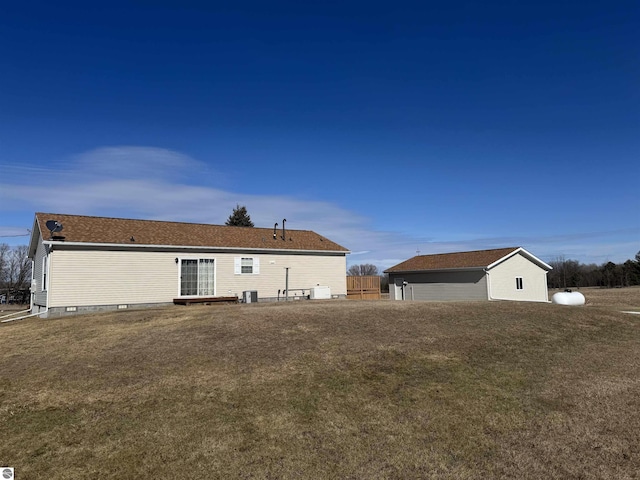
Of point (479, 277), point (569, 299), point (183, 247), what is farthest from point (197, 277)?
point (569, 299)

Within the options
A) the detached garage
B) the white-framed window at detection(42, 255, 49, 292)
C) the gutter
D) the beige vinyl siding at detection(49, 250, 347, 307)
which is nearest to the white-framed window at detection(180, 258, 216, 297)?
the beige vinyl siding at detection(49, 250, 347, 307)

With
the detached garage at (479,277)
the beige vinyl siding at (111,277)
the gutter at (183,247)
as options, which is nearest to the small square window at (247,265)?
the gutter at (183,247)

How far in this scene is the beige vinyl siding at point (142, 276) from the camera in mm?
17469

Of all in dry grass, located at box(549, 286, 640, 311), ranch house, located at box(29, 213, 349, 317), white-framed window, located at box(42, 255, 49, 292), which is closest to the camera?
ranch house, located at box(29, 213, 349, 317)

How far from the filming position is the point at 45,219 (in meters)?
19.5

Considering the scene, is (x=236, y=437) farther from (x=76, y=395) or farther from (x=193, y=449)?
(x=76, y=395)

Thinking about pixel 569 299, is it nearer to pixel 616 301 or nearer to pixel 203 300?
pixel 616 301

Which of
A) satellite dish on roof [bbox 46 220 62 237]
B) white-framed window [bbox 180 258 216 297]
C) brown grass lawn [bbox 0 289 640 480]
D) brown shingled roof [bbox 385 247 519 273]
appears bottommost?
brown grass lawn [bbox 0 289 640 480]

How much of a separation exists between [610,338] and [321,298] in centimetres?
1424

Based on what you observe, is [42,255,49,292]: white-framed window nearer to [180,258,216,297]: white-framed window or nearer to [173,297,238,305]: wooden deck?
[173,297,238,305]: wooden deck

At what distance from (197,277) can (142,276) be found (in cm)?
262

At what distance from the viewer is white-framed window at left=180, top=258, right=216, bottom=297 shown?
20.3m

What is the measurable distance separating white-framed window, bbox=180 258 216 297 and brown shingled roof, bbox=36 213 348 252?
0.91 m

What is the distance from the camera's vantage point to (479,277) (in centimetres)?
2875
